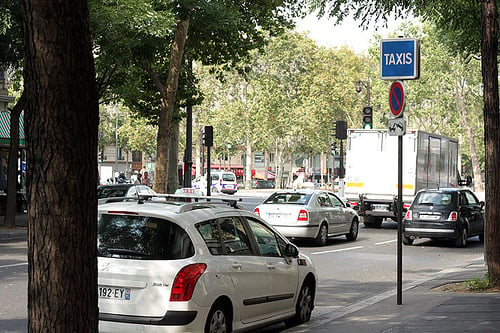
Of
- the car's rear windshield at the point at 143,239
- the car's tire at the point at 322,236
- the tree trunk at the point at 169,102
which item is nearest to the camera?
the car's rear windshield at the point at 143,239

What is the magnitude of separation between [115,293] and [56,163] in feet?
12.4

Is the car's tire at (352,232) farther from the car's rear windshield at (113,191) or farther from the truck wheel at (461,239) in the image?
the car's rear windshield at (113,191)

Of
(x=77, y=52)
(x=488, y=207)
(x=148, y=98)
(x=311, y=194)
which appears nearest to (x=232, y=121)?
(x=148, y=98)

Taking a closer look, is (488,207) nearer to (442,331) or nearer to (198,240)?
(442,331)

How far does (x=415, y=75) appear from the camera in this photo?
1080cm

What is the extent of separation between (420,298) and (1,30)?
542 inches

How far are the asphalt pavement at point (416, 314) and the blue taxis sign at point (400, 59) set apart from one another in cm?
299

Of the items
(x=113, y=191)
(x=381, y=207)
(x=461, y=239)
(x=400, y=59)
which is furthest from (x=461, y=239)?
(x=400, y=59)

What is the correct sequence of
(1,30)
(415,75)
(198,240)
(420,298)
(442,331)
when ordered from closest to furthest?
1. (198,240)
2. (442,331)
3. (415,75)
4. (420,298)
5. (1,30)

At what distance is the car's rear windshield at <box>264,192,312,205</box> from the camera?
21234mm

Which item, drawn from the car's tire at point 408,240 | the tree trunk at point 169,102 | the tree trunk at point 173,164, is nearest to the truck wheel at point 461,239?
the car's tire at point 408,240

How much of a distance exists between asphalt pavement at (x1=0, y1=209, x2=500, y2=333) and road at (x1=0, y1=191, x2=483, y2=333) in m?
0.10

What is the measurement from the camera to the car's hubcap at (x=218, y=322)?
765cm

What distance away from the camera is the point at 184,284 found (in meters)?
7.40
